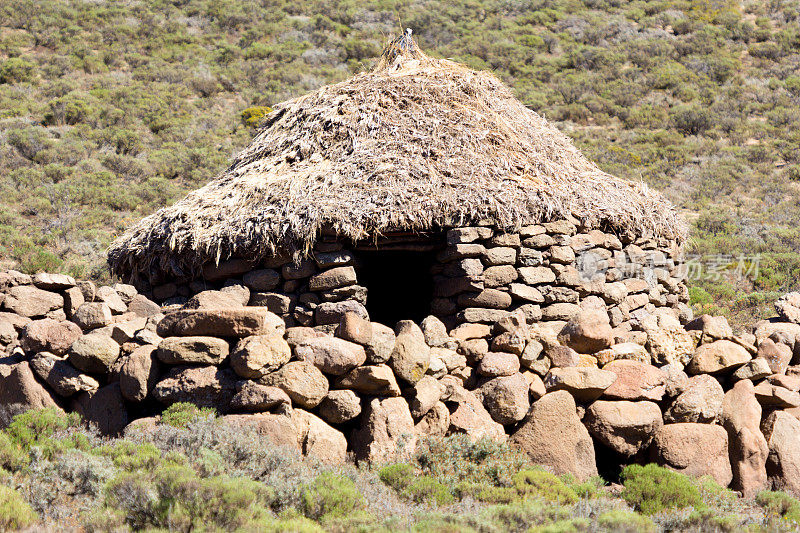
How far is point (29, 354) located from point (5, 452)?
49.3 inches

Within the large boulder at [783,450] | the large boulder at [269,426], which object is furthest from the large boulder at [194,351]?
the large boulder at [783,450]

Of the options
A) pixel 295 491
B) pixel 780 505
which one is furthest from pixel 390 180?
pixel 780 505

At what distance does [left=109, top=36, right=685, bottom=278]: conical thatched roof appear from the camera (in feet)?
20.0

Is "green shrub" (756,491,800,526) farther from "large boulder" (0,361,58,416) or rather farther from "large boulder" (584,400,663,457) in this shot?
"large boulder" (0,361,58,416)

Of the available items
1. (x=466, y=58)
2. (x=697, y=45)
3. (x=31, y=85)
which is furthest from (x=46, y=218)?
(x=697, y=45)

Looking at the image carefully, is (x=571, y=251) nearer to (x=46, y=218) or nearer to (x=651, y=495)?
(x=651, y=495)

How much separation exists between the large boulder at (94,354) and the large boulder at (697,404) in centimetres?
408

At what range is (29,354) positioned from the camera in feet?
16.3

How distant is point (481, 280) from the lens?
611 cm

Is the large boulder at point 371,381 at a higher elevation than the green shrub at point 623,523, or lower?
higher

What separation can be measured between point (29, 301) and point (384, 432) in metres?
3.00

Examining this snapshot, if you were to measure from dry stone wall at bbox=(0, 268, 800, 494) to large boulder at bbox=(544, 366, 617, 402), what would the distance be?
15mm

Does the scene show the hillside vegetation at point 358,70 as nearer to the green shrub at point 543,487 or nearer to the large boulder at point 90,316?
the large boulder at point 90,316

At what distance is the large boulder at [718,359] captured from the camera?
5719 mm
